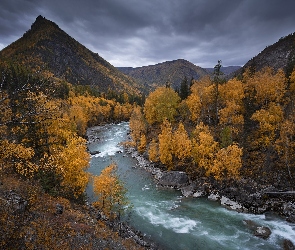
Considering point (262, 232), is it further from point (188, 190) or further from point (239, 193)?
point (188, 190)

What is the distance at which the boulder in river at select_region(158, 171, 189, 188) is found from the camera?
43412mm

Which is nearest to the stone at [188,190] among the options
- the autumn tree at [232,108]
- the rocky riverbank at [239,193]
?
the rocky riverbank at [239,193]

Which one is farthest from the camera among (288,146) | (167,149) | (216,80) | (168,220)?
(216,80)

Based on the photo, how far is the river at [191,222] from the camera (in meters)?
26.5

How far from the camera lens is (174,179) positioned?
44.1 meters

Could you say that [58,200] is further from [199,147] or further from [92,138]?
[92,138]

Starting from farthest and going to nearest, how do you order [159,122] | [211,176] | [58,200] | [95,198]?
[159,122] → [211,176] → [95,198] → [58,200]

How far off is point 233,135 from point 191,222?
86.5 ft

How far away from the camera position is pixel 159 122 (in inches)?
2982

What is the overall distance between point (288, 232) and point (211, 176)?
17150 millimetres

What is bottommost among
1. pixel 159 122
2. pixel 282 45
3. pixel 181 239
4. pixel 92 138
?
pixel 181 239

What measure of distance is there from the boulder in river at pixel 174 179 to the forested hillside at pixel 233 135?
273cm

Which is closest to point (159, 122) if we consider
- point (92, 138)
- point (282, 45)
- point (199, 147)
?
point (92, 138)

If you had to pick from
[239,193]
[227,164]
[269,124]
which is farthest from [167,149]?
[269,124]
